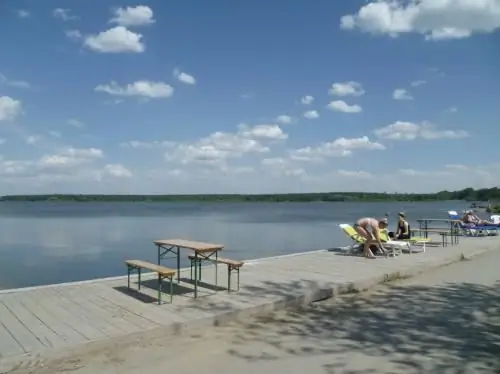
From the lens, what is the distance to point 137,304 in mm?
6000

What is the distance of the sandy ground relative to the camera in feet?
13.6

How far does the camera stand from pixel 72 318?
535 centimetres

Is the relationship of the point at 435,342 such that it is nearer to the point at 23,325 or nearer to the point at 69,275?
the point at 23,325

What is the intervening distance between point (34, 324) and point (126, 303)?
3.96 ft

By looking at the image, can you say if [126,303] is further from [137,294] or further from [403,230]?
[403,230]

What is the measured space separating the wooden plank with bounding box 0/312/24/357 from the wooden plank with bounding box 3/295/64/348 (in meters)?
0.20

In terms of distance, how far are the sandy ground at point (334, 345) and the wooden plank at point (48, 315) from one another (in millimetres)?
351

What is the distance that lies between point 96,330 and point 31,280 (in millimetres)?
9688

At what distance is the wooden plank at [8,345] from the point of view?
4.23 meters

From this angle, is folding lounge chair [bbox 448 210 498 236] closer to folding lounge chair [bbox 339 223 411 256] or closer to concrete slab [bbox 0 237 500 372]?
folding lounge chair [bbox 339 223 411 256]

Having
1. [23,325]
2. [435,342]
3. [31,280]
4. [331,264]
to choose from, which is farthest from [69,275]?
[435,342]

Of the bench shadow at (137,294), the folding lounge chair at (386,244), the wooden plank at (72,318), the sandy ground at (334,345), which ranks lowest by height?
the sandy ground at (334,345)

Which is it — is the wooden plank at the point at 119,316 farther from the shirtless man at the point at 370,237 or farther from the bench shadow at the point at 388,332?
the shirtless man at the point at 370,237

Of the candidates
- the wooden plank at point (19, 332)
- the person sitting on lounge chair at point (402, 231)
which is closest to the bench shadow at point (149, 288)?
the wooden plank at point (19, 332)
